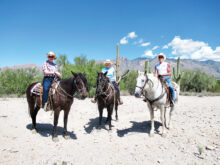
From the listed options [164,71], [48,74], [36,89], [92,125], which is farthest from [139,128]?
[36,89]

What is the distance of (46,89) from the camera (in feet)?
14.6

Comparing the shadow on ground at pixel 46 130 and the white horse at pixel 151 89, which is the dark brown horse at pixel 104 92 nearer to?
the white horse at pixel 151 89

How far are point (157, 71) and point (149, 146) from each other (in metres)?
2.60

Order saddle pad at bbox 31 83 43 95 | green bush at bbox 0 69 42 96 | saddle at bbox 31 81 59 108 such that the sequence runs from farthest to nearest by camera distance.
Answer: green bush at bbox 0 69 42 96 → saddle pad at bbox 31 83 43 95 → saddle at bbox 31 81 59 108

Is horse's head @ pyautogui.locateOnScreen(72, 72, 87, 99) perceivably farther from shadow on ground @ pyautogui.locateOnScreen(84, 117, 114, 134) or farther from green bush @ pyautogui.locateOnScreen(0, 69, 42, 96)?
green bush @ pyautogui.locateOnScreen(0, 69, 42, 96)

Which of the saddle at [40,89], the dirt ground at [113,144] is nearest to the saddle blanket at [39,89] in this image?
the saddle at [40,89]

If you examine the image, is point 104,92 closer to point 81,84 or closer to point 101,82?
point 101,82

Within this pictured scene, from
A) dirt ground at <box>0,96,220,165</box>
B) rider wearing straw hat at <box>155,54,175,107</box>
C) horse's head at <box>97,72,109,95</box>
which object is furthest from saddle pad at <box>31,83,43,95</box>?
rider wearing straw hat at <box>155,54,175,107</box>

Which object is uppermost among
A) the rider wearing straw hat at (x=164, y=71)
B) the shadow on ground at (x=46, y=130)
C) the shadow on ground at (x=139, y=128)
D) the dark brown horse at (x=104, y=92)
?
the rider wearing straw hat at (x=164, y=71)

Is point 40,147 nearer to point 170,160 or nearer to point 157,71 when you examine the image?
point 170,160

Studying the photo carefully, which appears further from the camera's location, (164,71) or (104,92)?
(164,71)

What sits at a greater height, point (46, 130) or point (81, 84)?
point (81, 84)

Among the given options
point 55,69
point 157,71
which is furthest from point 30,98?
point 157,71

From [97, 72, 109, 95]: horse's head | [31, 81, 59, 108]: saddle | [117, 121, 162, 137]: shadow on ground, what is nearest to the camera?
[31, 81, 59, 108]: saddle
